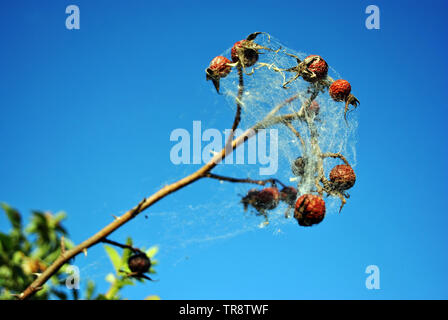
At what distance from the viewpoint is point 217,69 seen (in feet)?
9.73

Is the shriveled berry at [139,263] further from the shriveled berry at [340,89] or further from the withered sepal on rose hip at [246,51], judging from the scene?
the shriveled berry at [340,89]

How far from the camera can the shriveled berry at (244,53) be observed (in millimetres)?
2953

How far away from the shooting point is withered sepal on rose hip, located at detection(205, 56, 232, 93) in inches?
117

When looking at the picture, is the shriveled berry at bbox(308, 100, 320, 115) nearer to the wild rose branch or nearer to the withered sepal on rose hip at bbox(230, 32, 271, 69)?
the wild rose branch

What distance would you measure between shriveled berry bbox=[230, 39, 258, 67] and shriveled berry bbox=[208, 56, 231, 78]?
104 millimetres

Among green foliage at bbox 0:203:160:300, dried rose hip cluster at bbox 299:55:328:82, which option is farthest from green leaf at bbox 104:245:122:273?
dried rose hip cluster at bbox 299:55:328:82

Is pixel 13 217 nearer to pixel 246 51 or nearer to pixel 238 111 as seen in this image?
pixel 238 111

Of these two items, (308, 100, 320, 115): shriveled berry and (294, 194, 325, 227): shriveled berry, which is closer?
(294, 194, 325, 227): shriveled berry

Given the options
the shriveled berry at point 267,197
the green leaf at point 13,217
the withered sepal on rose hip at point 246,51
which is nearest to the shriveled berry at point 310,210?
the shriveled berry at point 267,197

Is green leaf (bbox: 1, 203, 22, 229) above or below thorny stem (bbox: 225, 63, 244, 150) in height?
below

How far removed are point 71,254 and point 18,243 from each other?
208 centimetres

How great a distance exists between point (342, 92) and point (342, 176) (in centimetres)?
69

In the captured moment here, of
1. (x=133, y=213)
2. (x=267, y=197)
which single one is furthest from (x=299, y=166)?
(x=133, y=213)
